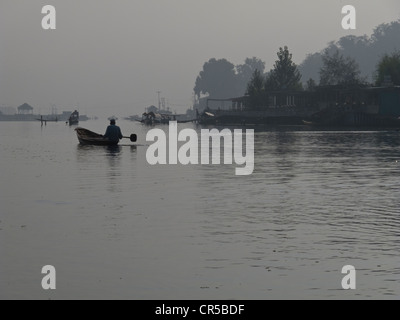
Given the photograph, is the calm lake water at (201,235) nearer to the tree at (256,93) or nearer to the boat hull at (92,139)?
the boat hull at (92,139)

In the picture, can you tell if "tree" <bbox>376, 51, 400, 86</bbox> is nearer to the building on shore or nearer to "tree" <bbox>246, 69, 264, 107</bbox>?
the building on shore

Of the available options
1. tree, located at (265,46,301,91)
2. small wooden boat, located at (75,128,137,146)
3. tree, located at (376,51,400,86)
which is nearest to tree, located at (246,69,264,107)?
tree, located at (265,46,301,91)

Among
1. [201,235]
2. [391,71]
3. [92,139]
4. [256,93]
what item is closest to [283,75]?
[256,93]

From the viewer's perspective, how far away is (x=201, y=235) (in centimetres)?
2170

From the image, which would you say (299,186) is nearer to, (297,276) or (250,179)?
(250,179)

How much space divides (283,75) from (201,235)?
173m

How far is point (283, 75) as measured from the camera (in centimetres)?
19288

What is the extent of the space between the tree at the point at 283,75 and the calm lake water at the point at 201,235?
499 feet

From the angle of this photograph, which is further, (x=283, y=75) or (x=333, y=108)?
(x=283, y=75)

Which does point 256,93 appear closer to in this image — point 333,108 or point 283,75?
point 283,75

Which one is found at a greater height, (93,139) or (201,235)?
(93,139)

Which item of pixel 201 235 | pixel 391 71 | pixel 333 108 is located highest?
pixel 391 71

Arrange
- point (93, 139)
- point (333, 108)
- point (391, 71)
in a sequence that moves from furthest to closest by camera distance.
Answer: point (391, 71)
point (333, 108)
point (93, 139)

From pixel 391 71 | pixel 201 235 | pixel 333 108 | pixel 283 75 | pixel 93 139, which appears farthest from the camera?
pixel 283 75
